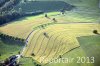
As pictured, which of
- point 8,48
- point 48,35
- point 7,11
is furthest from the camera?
point 7,11

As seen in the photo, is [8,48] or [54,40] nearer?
[54,40]

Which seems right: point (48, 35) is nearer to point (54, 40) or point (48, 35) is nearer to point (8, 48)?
point (54, 40)

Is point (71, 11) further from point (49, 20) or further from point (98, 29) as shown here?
point (98, 29)

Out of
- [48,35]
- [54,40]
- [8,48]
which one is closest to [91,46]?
[54,40]

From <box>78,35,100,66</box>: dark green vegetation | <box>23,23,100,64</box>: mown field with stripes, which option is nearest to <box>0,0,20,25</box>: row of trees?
<box>23,23,100,64</box>: mown field with stripes

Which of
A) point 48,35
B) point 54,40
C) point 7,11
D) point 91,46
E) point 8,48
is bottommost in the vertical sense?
point 8,48

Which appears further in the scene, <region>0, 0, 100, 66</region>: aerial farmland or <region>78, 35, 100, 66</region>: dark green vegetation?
<region>0, 0, 100, 66</region>: aerial farmland

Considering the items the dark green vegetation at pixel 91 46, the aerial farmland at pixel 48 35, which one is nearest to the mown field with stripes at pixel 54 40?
the aerial farmland at pixel 48 35

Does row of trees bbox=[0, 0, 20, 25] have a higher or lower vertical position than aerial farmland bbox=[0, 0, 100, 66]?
higher

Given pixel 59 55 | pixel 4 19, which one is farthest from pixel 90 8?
pixel 59 55

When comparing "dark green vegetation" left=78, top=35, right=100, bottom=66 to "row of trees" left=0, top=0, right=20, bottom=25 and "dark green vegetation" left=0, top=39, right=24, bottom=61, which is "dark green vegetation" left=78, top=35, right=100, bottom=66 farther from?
"row of trees" left=0, top=0, right=20, bottom=25

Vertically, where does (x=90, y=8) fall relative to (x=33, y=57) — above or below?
above
